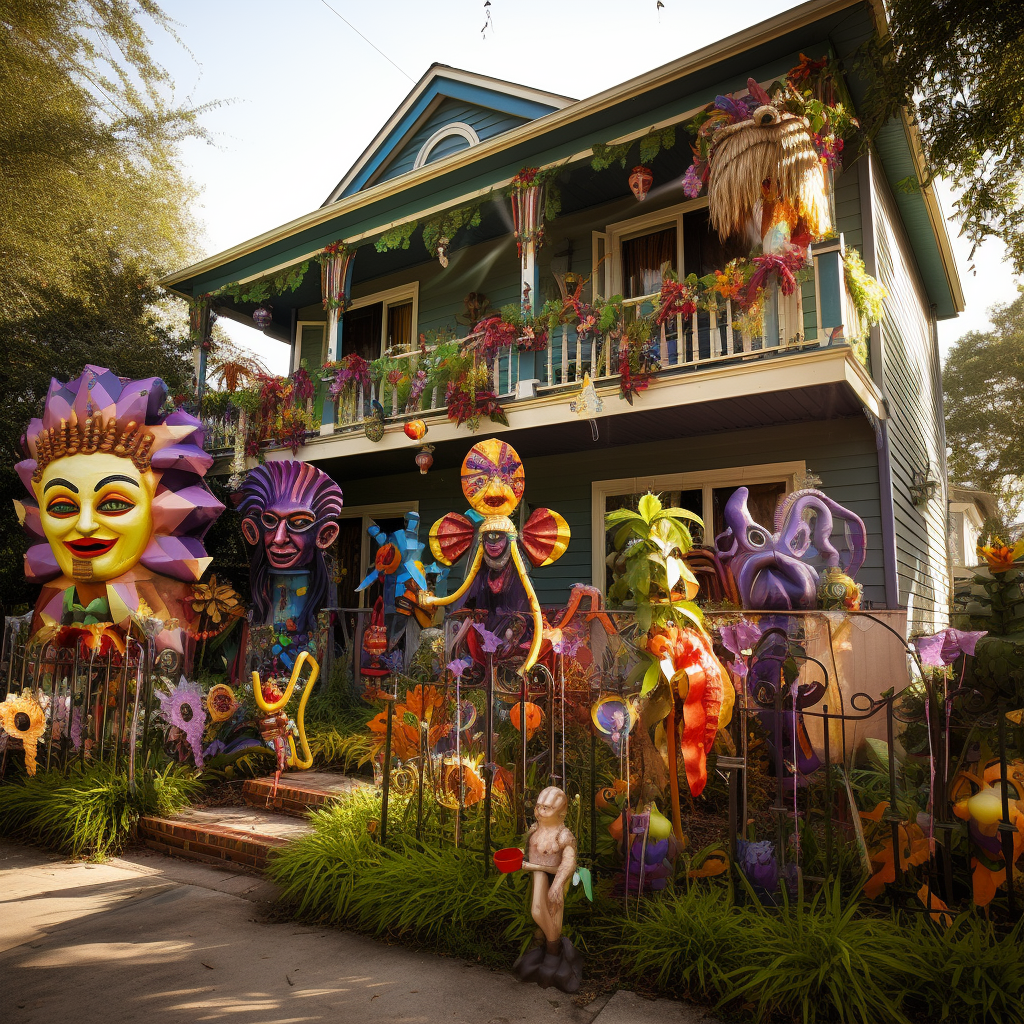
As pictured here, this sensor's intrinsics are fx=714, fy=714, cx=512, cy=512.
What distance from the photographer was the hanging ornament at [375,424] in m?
9.17

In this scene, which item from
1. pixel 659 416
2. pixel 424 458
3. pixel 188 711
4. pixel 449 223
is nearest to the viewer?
pixel 188 711

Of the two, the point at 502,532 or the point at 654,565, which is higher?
the point at 502,532

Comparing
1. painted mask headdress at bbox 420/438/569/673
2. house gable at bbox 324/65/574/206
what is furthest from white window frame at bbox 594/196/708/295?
painted mask headdress at bbox 420/438/569/673

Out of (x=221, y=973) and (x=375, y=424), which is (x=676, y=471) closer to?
(x=375, y=424)

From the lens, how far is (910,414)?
31.4 feet

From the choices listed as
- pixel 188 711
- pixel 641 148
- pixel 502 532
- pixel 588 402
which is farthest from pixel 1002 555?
pixel 188 711

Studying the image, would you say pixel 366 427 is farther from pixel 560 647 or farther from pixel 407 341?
pixel 560 647

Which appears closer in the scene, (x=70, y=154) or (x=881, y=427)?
(x=881, y=427)

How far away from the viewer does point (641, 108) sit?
7.73 meters

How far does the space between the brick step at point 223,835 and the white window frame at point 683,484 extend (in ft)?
16.0

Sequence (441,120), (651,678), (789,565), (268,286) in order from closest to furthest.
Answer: (651,678) < (789,565) < (441,120) < (268,286)

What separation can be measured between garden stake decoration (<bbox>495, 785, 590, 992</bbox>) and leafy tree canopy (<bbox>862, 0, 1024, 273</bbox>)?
5.93m

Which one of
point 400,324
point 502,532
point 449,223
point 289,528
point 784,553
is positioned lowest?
point 784,553

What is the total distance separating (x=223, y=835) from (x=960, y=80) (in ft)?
26.5
